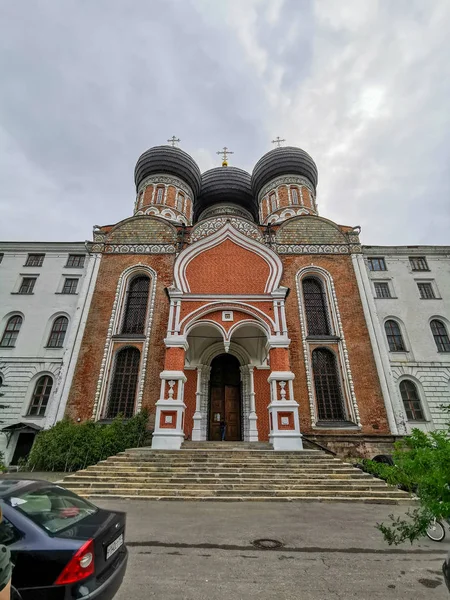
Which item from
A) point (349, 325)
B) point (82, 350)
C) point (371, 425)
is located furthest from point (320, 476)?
point (82, 350)

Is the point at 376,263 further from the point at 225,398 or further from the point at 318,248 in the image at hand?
the point at 225,398

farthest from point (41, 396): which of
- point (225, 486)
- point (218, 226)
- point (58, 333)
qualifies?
point (218, 226)

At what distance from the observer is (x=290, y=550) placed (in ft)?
13.2

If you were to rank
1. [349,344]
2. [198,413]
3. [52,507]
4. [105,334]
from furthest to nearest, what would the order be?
[105,334]
[349,344]
[198,413]
[52,507]

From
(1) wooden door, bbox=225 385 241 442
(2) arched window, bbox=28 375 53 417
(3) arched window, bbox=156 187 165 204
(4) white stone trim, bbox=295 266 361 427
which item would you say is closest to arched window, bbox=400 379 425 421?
(4) white stone trim, bbox=295 266 361 427

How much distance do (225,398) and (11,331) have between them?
10.7m

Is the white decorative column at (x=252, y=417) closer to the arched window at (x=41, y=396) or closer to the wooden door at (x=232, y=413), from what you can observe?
the wooden door at (x=232, y=413)

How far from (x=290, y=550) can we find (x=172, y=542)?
161cm

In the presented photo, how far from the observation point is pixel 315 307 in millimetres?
15789

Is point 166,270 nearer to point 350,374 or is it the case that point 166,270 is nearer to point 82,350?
point 82,350

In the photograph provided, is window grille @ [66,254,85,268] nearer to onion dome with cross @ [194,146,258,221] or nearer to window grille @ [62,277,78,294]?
window grille @ [62,277,78,294]

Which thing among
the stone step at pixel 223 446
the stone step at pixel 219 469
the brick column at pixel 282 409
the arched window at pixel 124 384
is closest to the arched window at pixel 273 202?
the brick column at pixel 282 409

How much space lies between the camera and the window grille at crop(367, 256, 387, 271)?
649 inches

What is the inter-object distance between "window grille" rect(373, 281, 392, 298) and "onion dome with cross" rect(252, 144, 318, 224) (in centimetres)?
795
